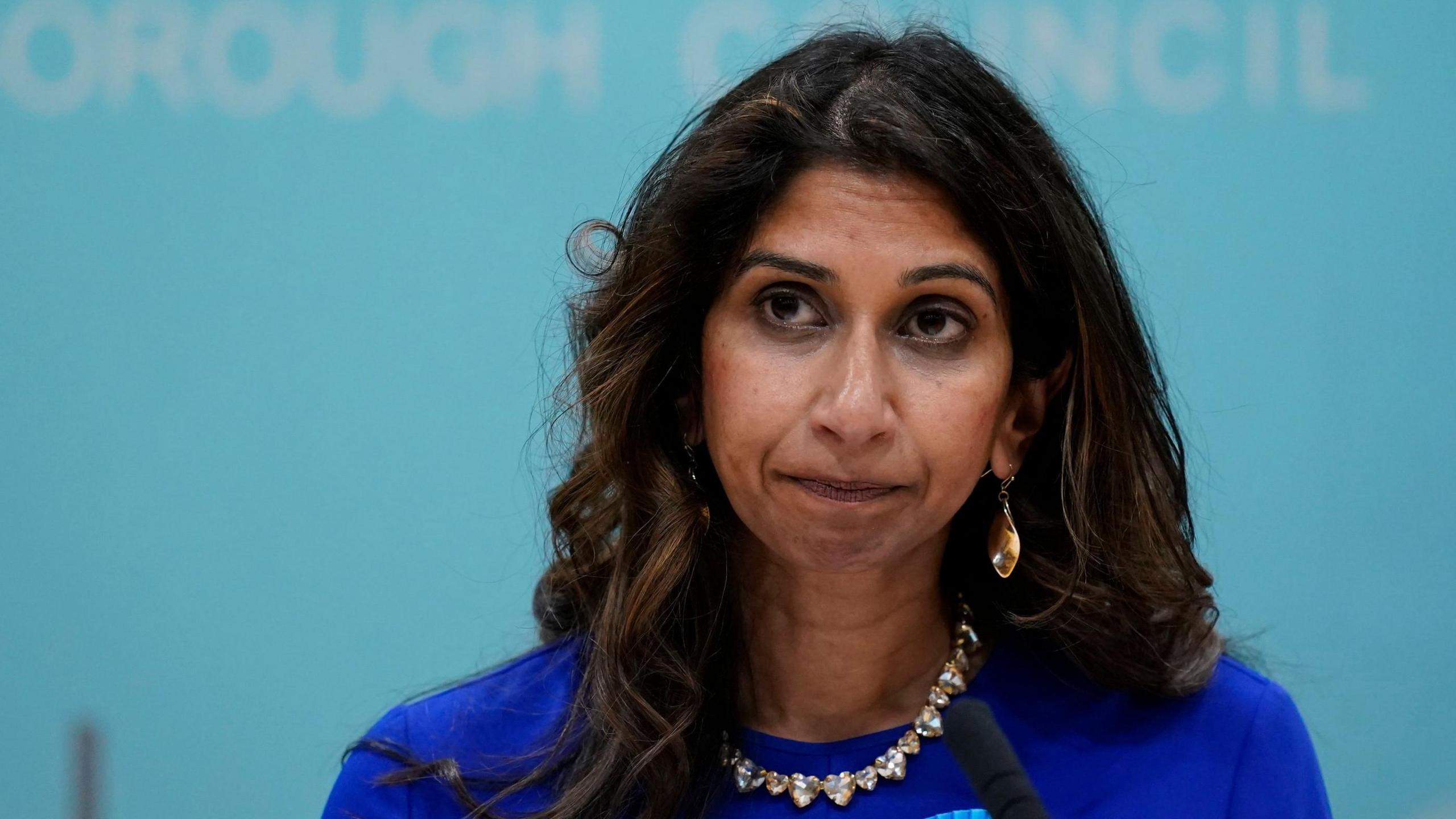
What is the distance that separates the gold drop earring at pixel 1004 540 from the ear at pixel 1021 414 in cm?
3

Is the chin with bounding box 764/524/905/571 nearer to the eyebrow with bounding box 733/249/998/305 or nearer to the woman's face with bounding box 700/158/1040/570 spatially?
the woman's face with bounding box 700/158/1040/570

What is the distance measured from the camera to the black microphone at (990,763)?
977 millimetres

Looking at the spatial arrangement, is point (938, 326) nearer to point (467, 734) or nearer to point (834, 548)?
point (834, 548)

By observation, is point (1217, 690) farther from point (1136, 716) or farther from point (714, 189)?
point (714, 189)

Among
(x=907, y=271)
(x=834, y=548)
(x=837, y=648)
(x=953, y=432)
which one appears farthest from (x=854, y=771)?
(x=907, y=271)

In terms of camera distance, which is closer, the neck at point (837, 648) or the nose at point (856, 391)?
the nose at point (856, 391)

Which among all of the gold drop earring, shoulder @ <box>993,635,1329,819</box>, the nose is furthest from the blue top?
the nose

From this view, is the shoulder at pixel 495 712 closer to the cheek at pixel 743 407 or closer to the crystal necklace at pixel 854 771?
the crystal necklace at pixel 854 771

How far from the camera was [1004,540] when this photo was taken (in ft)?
5.14

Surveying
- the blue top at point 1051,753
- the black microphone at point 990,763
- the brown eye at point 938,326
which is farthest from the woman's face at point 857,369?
the black microphone at point 990,763

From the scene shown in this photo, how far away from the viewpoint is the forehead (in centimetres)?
137

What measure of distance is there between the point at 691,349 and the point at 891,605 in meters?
0.31

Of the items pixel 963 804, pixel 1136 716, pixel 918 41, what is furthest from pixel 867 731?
pixel 918 41

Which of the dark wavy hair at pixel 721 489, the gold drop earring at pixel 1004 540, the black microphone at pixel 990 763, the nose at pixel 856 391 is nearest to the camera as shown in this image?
the black microphone at pixel 990 763
